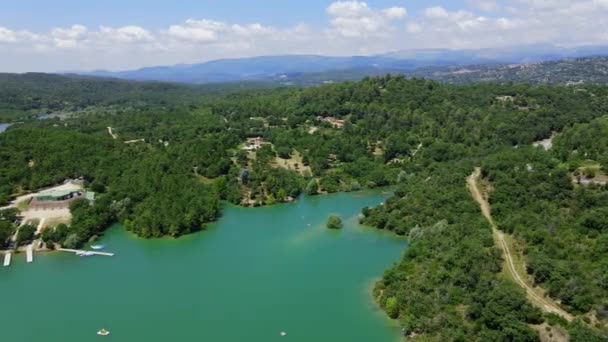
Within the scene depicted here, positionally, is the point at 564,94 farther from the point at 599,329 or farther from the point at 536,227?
the point at 599,329

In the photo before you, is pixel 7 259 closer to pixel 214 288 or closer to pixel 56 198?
pixel 56 198

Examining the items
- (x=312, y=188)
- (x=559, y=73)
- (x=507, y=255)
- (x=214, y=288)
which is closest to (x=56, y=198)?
(x=214, y=288)

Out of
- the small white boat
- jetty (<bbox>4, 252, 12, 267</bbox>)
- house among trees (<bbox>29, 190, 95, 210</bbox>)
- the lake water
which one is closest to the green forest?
house among trees (<bbox>29, 190, 95, 210</bbox>)

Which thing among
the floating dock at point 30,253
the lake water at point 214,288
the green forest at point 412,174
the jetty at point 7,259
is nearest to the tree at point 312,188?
the green forest at point 412,174

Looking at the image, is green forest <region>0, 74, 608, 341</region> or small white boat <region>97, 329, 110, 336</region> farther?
small white boat <region>97, 329, 110, 336</region>

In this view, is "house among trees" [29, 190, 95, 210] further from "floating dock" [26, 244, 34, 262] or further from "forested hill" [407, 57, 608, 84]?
"forested hill" [407, 57, 608, 84]
